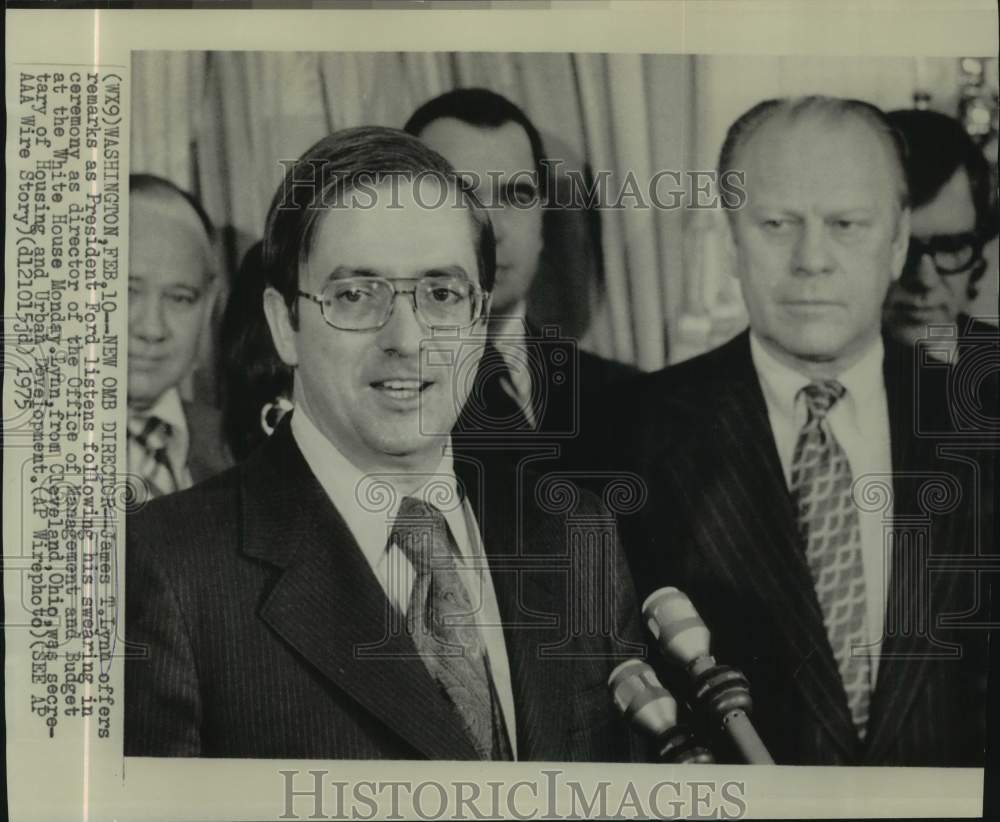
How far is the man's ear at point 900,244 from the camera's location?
181 centimetres

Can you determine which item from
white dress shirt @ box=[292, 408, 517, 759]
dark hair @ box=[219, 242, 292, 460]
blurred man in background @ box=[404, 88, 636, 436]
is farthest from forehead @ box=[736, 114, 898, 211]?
dark hair @ box=[219, 242, 292, 460]

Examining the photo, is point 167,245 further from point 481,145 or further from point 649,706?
point 649,706

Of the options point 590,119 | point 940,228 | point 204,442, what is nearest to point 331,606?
point 204,442

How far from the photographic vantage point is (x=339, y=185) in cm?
179

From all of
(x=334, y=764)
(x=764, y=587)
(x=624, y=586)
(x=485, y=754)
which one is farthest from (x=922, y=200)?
(x=334, y=764)

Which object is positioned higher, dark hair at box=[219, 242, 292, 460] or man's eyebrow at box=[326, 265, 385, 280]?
man's eyebrow at box=[326, 265, 385, 280]

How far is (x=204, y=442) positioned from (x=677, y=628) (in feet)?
2.71

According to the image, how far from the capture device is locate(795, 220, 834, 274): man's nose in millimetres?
1802

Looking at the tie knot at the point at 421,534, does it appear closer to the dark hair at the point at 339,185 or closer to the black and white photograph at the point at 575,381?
the black and white photograph at the point at 575,381

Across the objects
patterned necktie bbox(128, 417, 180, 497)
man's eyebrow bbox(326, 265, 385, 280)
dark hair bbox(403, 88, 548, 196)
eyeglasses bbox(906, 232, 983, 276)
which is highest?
dark hair bbox(403, 88, 548, 196)

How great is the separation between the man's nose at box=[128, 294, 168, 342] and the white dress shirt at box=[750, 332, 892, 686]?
3.16 feet

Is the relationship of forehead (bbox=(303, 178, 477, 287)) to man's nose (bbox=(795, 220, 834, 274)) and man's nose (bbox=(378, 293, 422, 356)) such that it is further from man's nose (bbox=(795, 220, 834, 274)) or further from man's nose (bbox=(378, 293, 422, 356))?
man's nose (bbox=(795, 220, 834, 274))

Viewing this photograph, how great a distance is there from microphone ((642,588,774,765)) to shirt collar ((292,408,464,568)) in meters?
0.44

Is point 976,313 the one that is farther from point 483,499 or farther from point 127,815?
point 127,815
